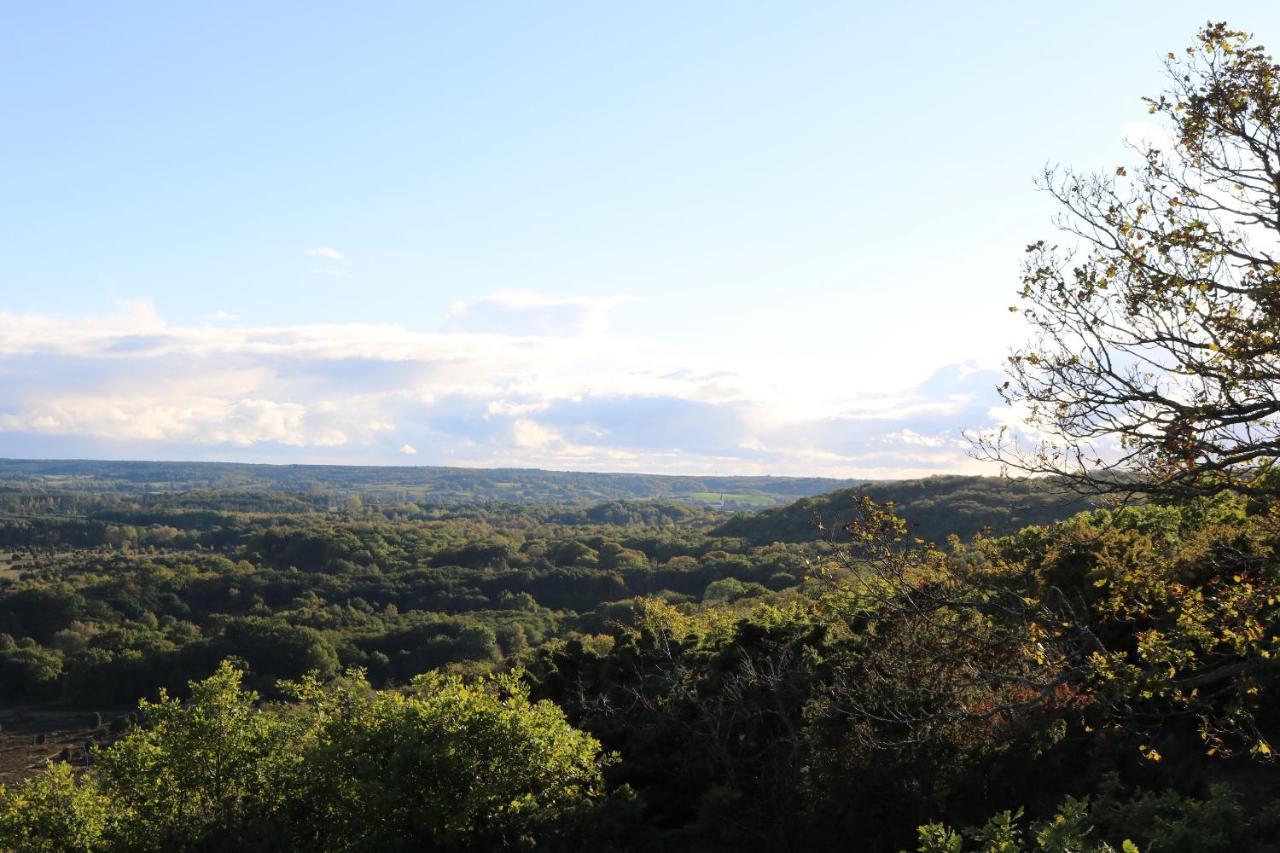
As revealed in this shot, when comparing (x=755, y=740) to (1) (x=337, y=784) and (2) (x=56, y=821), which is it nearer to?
(1) (x=337, y=784)

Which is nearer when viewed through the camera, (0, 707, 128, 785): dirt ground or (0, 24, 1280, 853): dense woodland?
(0, 24, 1280, 853): dense woodland

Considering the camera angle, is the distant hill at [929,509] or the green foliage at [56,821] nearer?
the green foliage at [56,821]

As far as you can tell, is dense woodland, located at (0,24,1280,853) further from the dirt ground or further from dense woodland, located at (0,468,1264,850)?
the dirt ground

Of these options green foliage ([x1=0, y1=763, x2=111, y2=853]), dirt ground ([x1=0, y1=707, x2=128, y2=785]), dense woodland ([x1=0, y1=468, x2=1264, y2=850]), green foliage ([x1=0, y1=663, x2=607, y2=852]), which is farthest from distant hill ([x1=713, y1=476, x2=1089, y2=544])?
green foliage ([x1=0, y1=763, x2=111, y2=853])

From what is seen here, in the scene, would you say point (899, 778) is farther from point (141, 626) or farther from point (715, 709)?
point (141, 626)

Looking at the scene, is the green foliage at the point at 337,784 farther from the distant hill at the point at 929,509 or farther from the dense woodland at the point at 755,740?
the distant hill at the point at 929,509

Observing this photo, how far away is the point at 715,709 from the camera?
21.7 metres

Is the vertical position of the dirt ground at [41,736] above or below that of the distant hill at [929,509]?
below

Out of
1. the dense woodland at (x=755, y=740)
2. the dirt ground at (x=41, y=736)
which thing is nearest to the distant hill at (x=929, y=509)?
the dense woodland at (x=755, y=740)

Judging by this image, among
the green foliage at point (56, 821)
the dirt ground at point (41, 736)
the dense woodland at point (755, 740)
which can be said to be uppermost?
the dense woodland at point (755, 740)

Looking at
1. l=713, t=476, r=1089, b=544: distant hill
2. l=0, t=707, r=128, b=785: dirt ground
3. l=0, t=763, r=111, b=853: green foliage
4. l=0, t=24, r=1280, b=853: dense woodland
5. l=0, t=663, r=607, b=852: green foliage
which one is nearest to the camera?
l=0, t=24, r=1280, b=853: dense woodland

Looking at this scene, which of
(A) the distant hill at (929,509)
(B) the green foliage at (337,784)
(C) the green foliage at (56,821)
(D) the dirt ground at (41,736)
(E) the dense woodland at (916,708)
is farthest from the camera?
(A) the distant hill at (929,509)

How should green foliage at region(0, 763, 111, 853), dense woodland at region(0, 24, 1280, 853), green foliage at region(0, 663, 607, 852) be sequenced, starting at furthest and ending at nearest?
green foliage at region(0, 763, 111, 853), green foliage at region(0, 663, 607, 852), dense woodland at region(0, 24, 1280, 853)

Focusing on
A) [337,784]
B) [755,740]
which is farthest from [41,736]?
[755,740]
